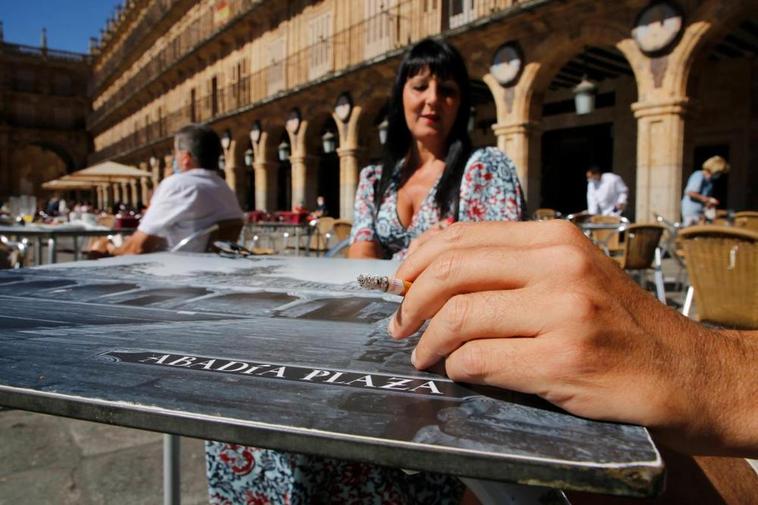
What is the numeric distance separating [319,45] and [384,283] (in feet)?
53.2

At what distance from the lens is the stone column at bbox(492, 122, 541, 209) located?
9883 millimetres

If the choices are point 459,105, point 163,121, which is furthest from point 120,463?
point 163,121

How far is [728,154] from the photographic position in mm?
11016

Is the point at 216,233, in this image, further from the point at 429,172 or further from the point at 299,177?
the point at 299,177

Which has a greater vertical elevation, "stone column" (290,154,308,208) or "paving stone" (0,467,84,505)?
"stone column" (290,154,308,208)

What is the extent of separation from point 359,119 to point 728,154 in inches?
320

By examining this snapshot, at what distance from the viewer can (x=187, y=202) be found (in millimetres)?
3162

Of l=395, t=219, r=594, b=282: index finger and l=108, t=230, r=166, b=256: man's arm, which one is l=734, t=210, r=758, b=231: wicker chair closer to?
l=108, t=230, r=166, b=256: man's arm

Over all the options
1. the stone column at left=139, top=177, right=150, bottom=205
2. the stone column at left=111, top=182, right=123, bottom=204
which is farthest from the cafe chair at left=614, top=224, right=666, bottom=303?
the stone column at left=111, top=182, right=123, bottom=204

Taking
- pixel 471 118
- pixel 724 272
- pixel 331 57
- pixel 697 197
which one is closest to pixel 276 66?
pixel 331 57

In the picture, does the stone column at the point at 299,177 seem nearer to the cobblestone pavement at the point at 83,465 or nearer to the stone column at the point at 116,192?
the cobblestone pavement at the point at 83,465

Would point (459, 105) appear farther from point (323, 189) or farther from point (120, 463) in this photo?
point (323, 189)

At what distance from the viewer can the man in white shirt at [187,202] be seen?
301 centimetres

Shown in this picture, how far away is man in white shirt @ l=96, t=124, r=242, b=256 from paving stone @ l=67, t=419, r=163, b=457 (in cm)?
96
